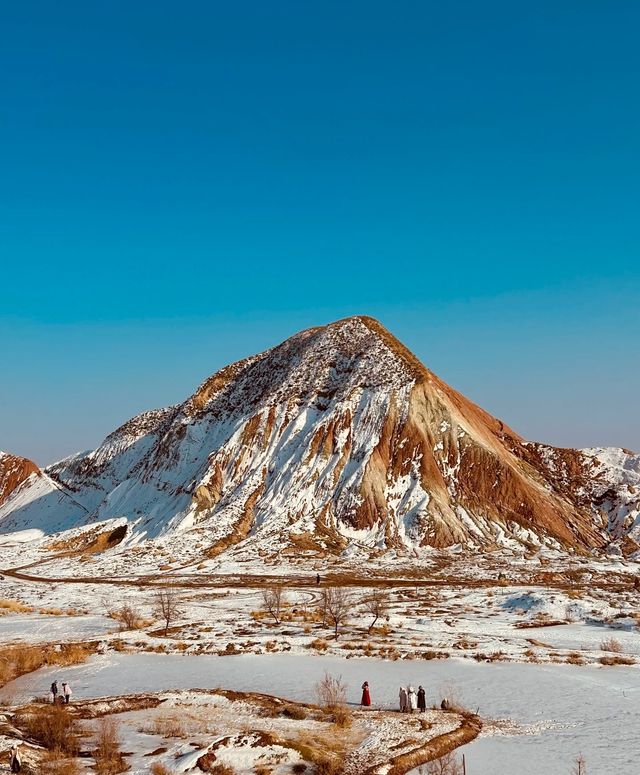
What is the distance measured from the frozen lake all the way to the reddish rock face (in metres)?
117

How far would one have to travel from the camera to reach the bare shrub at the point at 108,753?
706 inches

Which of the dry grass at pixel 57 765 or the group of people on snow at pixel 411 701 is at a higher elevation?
the dry grass at pixel 57 765

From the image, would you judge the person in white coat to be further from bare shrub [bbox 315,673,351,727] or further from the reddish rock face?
the reddish rock face

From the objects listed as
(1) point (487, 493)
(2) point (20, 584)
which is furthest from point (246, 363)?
(2) point (20, 584)

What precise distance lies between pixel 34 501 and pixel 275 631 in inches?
4165

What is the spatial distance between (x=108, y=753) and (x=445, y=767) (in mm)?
9312

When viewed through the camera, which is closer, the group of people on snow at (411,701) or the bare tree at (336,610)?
the group of people on snow at (411,701)

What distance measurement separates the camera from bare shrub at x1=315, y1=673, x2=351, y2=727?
2296cm

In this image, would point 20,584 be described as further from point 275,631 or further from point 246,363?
point 246,363

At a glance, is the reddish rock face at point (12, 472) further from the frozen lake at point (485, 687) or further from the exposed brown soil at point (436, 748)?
the exposed brown soil at point (436, 748)

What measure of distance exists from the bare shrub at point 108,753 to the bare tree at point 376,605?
23.5m

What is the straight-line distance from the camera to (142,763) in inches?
728

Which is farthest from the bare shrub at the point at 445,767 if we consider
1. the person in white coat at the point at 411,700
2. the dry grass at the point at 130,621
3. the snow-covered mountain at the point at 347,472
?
the snow-covered mountain at the point at 347,472

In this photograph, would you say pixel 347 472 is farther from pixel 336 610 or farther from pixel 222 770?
pixel 222 770
